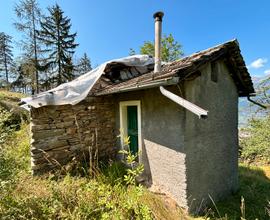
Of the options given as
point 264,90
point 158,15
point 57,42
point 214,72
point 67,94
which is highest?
point 57,42

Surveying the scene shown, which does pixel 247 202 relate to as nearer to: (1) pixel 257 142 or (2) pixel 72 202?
(2) pixel 72 202

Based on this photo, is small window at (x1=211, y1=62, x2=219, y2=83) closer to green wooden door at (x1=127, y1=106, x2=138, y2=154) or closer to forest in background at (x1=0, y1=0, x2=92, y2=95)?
green wooden door at (x1=127, y1=106, x2=138, y2=154)

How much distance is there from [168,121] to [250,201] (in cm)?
363

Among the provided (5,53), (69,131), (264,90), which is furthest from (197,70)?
(5,53)

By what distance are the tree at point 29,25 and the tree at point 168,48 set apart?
11.6 metres

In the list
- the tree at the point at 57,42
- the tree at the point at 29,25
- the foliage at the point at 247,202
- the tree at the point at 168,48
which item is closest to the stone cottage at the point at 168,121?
the foliage at the point at 247,202

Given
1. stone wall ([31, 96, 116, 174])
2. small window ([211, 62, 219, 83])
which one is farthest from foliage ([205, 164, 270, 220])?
stone wall ([31, 96, 116, 174])

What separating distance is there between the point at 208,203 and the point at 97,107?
14.5 ft

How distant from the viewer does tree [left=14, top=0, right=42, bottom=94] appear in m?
16.9

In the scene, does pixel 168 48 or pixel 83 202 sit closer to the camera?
pixel 83 202

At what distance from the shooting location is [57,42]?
21.1 metres

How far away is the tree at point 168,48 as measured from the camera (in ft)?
65.6

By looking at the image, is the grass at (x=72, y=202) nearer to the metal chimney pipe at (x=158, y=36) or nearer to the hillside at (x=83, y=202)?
the hillside at (x=83, y=202)

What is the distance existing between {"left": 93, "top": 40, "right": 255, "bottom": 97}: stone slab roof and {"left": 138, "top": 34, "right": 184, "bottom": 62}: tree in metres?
15.0
